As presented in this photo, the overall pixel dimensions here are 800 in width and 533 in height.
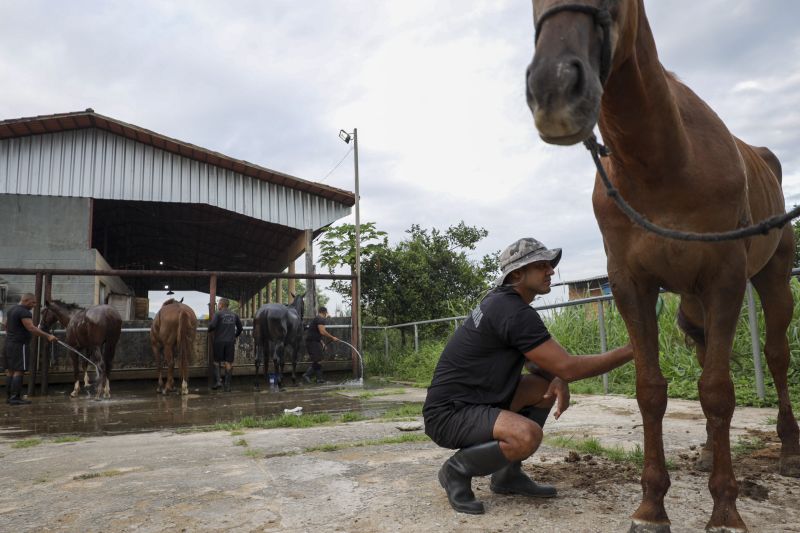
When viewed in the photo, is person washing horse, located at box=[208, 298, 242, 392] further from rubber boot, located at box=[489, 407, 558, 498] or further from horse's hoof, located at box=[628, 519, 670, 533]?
horse's hoof, located at box=[628, 519, 670, 533]

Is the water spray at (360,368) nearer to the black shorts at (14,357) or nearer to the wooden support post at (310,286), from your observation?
the wooden support post at (310,286)

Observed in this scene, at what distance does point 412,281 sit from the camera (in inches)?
632

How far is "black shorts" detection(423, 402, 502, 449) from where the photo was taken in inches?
93.4

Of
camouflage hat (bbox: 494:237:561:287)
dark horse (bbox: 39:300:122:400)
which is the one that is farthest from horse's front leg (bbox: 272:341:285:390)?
camouflage hat (bbox: 494:237:561:287)

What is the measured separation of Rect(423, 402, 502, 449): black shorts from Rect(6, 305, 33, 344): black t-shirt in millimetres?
8484

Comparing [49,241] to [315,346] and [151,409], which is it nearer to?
[315,346]

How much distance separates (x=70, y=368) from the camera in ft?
34.7

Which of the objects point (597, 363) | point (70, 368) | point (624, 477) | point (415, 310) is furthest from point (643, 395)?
point (415, 310)

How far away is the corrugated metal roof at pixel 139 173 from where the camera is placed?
41.9 feet

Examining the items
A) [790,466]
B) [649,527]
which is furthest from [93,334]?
[790,466]

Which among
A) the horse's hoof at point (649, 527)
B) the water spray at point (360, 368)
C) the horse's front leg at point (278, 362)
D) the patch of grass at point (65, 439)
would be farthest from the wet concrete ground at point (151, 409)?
the horse's hoof at point (649, 527)

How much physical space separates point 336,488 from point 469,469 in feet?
2.44

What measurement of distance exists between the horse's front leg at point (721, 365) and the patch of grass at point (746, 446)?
49.3 inches

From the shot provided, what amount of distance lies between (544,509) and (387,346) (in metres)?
11.1
